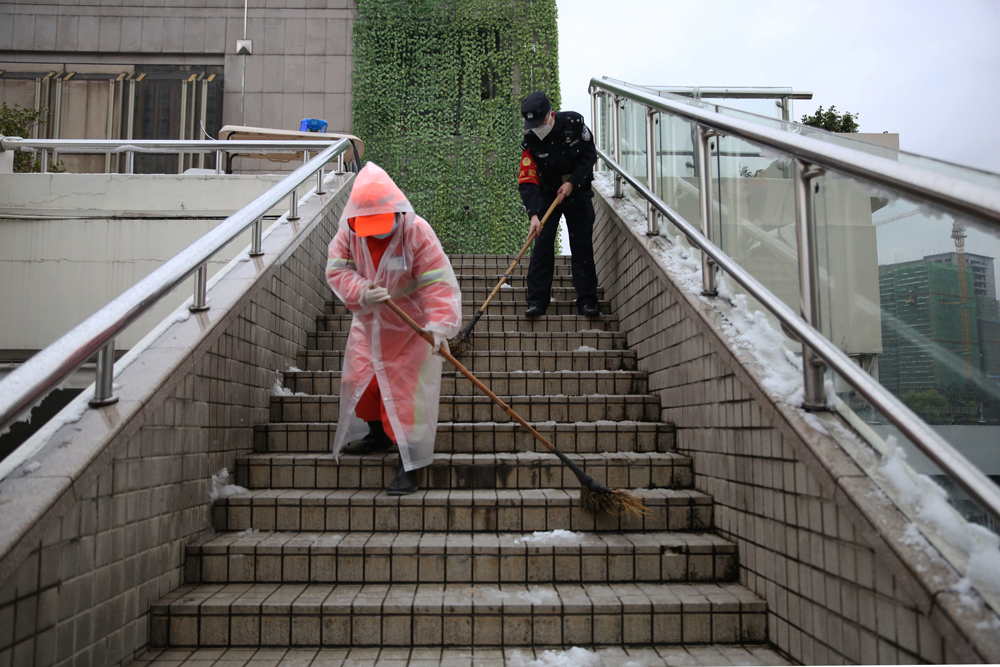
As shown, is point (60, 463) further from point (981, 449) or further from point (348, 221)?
point (981, 449)

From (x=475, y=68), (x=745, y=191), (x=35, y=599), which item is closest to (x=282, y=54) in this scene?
(x=475, y=68)

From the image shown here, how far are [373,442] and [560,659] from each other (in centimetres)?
155

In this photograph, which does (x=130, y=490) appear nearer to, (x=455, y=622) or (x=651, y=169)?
(x=455, y=622)

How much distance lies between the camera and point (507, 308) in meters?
4.91

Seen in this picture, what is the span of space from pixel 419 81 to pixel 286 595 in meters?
10.5

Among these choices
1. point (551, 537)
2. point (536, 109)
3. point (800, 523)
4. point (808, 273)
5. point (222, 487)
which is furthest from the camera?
point (536, 109)

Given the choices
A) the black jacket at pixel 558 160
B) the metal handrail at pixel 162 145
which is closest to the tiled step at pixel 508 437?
the black jacket at pixel 558 160

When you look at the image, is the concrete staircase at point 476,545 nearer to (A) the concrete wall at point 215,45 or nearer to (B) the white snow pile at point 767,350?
(B) the white snow pile at point 767,350

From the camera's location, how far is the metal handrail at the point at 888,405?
1399mm

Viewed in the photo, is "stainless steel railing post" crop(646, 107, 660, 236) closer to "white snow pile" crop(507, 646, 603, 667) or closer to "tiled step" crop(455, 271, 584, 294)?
"tiled step" crop(455, 271, 584, 294)

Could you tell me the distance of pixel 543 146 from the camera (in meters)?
4.72

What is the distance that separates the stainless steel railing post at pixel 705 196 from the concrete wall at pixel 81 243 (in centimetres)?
383

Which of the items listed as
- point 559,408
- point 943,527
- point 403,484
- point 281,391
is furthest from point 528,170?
point 943,527

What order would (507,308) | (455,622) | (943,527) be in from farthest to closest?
1. (507,308)
2. (455,622)
3. (943,527)
